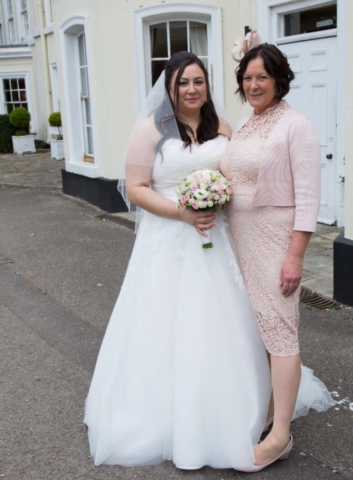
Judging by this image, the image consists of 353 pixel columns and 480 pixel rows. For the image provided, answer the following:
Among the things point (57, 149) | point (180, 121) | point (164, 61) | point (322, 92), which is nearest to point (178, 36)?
point (164, 61)

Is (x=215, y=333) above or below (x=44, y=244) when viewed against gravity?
above

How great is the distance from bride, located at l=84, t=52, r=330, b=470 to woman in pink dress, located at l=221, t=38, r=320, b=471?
139mm

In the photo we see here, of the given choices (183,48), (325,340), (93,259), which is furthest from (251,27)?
(325,340)

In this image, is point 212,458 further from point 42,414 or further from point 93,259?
point 93,259

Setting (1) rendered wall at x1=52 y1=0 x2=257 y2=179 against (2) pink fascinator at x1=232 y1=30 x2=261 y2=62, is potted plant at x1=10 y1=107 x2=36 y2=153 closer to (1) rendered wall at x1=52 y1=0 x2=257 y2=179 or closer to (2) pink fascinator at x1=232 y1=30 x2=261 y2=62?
(1) rendered wall at x1=52 y1=0 x2=257 y2=179

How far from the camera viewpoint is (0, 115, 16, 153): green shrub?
780 inches

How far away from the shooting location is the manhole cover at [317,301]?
4977mm

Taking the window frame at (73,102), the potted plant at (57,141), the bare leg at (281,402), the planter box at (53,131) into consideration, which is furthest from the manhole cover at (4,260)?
the planter box at (53,131)

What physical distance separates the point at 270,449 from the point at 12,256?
500 centimetres

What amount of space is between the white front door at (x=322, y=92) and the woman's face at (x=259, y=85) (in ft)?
14.9

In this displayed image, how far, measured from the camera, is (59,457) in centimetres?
306

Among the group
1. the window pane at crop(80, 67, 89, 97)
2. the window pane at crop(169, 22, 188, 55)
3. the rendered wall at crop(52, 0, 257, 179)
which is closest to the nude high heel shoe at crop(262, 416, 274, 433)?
the rendered wall at crop(52, 0, 257, 179)

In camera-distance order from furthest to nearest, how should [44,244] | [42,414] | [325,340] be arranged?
[44,244], [325,340], [42,414]

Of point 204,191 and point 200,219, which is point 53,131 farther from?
point 204,191
